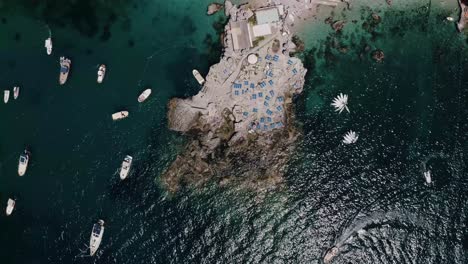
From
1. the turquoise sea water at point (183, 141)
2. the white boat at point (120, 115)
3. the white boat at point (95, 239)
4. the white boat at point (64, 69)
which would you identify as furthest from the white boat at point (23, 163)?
the white boat at point (120, 115)

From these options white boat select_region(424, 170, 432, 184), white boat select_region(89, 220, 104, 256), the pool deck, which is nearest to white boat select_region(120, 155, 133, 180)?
white boat select_region(89, 220, 104, 256)

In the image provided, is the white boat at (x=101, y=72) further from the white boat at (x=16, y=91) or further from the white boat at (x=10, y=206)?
the white boat at (x=10, y=206)

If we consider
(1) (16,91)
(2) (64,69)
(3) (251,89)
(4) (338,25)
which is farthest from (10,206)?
(4) (338,25)

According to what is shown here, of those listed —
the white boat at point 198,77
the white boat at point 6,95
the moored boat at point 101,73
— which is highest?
the moored boat at point 101,73

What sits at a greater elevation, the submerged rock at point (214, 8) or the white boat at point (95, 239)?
the submerged rock at point (214, 8)

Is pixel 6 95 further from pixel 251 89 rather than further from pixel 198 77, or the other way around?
pixel 251 89

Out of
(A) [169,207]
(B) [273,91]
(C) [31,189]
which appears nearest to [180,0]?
(B) [273,91]

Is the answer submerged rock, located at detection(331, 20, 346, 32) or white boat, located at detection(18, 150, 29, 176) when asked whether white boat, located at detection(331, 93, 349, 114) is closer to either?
submerged rock, located at detection(331, 20, 346, 32)
